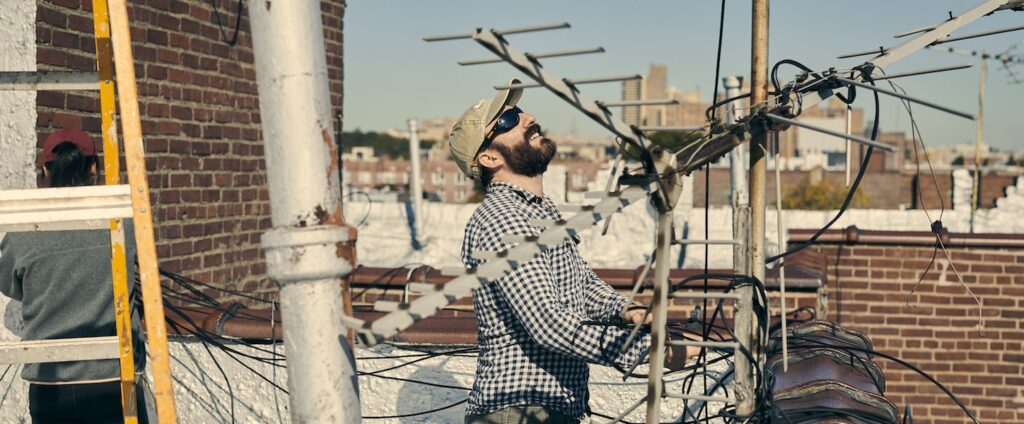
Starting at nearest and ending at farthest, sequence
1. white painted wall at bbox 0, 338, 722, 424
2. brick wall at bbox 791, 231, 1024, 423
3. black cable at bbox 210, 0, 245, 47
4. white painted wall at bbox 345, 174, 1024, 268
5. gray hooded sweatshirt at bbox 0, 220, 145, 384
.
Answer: gray hooded sweatshirt at bbox 0, 220, 145, 384 < white painted wall at bbox 0, 338, 722, 424 < black cable at bbox 210, 0, 245, 47 < brick wall at bbox 791, 231, 1024, 423 < white painted wall at bbox 345, 174, 1024, 268

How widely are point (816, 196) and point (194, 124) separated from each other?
162 ft

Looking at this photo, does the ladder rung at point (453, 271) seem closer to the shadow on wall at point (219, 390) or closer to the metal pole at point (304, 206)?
the metal pole at point (304, 206)

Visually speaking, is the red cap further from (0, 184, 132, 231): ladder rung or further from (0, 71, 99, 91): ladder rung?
(0, 184, 132, 231): ladder rung

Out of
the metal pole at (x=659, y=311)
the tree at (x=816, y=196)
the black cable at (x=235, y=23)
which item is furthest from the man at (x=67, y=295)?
the tree at (x=816, y=196)

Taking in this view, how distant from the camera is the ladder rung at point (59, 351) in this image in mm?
2584

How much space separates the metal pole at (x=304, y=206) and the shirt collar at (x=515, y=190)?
3.76 ft

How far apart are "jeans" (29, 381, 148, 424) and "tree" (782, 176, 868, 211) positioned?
160 feet

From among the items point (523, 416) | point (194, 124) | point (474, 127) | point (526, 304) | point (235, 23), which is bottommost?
point (523, 416)

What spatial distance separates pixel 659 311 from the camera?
2020 mm

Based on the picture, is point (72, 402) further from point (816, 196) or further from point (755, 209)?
point (816, 196)

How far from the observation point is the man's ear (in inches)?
116

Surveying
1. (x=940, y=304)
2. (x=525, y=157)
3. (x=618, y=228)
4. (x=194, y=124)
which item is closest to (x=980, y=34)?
(x=525, y=157)

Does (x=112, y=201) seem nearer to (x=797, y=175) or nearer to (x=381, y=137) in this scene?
(x=797, y=175)

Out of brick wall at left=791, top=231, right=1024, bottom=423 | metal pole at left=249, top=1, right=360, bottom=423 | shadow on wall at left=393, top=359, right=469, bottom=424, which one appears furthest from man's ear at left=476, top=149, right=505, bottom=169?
brick wall at left=791, top=231, right=1024, bottom=423
